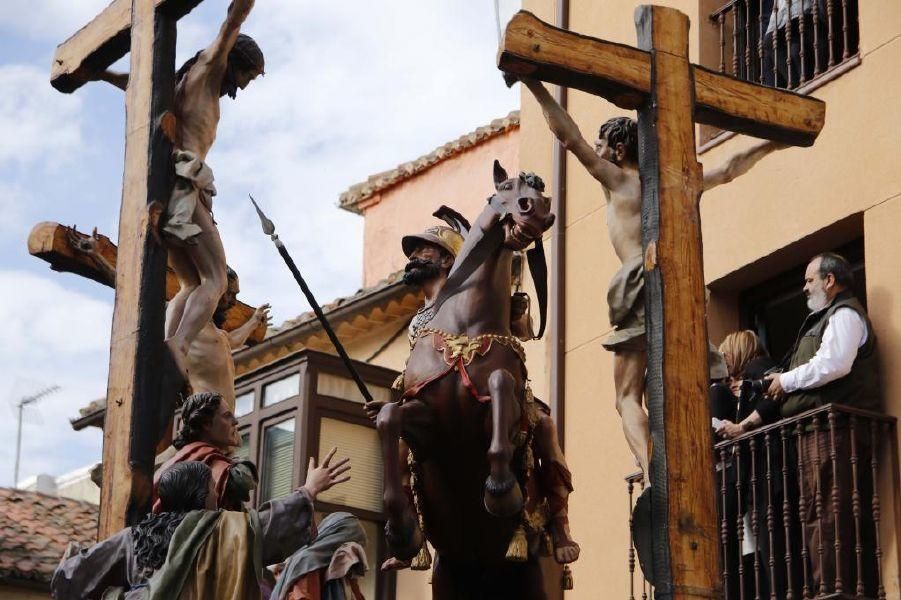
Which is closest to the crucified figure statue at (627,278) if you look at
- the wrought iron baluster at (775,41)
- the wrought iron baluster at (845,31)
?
the wrought iron baluster at (845,31)

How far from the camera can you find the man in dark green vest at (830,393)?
12.6 meters

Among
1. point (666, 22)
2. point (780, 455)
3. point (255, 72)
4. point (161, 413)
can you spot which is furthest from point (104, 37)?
point (780, 455)

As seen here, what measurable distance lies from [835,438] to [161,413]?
159 inches

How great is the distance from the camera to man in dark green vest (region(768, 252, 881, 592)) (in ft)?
41.4

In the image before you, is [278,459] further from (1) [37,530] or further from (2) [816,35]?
(2) [816,35]

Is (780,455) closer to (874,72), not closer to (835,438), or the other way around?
(835,438)

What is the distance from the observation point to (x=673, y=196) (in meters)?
10.0

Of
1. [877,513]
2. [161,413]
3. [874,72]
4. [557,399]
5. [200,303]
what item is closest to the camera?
[161,413]

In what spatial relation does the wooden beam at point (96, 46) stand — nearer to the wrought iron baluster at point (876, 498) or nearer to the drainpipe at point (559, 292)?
the drainpipe at point (559, 292)

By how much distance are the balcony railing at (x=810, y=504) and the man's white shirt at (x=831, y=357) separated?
202 mm

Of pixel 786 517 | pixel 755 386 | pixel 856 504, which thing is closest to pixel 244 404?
pixel 755 386

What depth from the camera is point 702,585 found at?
30.6 feet

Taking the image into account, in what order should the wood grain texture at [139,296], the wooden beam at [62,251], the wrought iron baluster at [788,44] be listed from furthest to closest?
the wrought iron baluster at [788,44], the wooden beam at [62,251], the wood grain texture at [139,296]

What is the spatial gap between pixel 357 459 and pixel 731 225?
262 inches
